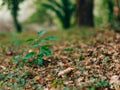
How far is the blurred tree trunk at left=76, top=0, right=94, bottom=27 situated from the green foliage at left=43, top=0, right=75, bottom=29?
7.40m

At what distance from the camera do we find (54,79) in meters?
5.96

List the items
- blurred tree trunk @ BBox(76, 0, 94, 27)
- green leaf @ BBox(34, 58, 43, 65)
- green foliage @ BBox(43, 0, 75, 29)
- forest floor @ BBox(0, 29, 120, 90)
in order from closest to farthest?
forest floor @ BBox(0, 29, 120, 90) < green leaf @ BBox(34, 58, 43, 65) < blurred tree trunk @ BBox(76, 0, 94, 27) < green foliage @ BBox(43, 0, 75, 29)

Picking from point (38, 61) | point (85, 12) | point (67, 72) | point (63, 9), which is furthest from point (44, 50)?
point (63, 9)

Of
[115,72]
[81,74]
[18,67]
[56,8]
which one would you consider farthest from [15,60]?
[56,8]

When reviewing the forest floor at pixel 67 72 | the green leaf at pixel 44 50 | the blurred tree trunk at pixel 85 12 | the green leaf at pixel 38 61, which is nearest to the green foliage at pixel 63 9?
the blurred tree trunk at pixel 85 12

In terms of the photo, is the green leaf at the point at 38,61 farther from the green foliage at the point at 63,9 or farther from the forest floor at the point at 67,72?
the green foliage at the point at 63,9

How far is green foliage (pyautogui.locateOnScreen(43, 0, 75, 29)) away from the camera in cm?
2094

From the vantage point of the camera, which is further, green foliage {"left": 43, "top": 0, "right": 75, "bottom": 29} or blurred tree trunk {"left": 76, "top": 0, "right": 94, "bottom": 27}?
green foliage {"left": 43, "top": 0, "right": 75, "bottom": 29}

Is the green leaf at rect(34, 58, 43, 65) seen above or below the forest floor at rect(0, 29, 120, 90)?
above

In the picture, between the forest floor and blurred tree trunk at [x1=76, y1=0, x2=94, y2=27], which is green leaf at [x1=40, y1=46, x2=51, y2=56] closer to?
the forest floor

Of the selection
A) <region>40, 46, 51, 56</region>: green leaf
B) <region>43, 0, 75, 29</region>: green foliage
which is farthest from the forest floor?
<region>43, 0, 75, 29</region>: green foliage

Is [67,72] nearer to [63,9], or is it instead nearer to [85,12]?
[85,12]

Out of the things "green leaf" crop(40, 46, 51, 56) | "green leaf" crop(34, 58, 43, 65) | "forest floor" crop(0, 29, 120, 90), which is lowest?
"forest floor" crop(0, 29, 120, 90)

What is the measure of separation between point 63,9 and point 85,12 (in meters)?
7.94
